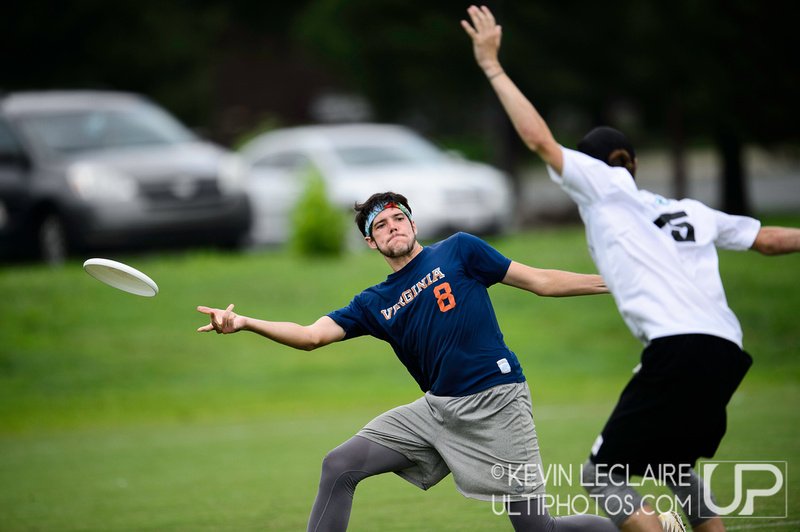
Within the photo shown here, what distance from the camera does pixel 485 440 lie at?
6.00m

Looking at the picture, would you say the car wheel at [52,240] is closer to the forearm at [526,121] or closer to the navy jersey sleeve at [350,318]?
the navy jersey sleeve at [350,318]

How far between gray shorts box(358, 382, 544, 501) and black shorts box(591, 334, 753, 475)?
0.63m

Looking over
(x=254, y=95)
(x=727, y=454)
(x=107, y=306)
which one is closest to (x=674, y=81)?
(x=107, y=306)

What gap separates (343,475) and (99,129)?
13250 millimetres

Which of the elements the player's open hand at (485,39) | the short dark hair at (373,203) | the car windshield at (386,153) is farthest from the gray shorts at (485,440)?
the car windshield at (386,153)

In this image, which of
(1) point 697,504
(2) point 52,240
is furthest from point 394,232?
(2) point 52,240

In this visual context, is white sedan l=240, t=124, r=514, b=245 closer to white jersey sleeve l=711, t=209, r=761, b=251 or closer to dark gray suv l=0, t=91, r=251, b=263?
dark gray suv l=0, t=91, r=251, b=263

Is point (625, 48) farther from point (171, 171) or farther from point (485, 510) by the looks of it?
point (485, 510)

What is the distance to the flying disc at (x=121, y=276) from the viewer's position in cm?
638

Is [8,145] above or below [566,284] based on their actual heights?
above

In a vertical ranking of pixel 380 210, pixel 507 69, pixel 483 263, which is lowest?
pixel 483 263

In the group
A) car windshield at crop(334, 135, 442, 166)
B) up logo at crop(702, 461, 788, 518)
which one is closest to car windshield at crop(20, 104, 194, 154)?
car windshield at crop(334, 135, 442, 166)

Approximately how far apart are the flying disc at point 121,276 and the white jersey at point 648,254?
7.42 feet

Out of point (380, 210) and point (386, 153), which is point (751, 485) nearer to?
point (380, 210)
